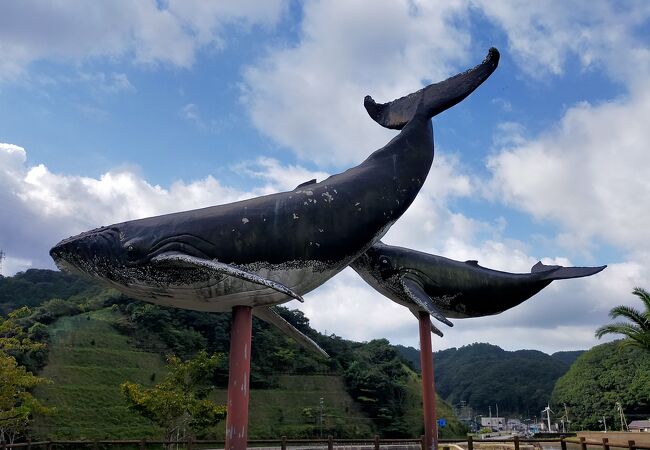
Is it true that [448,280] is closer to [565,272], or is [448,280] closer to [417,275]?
[417,275]

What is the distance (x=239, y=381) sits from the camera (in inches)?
296

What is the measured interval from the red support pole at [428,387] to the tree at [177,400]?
11.7 m

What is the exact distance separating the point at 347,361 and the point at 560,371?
70494 mm

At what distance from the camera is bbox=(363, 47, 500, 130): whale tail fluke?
9164 millimetres

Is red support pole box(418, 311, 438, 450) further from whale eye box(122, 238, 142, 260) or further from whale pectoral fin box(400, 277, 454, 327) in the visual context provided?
whale eye box(122, 238, 142, 260)

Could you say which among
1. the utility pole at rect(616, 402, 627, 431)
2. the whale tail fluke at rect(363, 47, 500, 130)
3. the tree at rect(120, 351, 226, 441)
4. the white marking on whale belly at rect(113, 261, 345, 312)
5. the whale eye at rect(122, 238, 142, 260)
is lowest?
the utility pole at rect(616, 402, 627, 431)

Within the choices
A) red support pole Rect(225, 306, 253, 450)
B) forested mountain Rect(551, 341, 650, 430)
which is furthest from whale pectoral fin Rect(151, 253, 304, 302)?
forested mountain Rect(551, 341, 650, 430)

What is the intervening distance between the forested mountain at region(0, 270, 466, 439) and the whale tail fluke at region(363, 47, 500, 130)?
118 ft

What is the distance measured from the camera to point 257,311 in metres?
8.84

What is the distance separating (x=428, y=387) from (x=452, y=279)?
219cm

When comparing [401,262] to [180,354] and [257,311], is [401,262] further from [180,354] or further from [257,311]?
[180,354]

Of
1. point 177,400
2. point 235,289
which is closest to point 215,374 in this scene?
point 177,400

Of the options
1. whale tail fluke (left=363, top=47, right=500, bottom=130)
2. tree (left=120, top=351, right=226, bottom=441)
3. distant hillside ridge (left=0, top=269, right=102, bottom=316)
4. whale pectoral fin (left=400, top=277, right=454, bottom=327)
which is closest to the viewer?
whale tail fluke (left=363, top=47, right=500, bottom=130)

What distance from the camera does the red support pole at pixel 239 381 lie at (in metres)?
7.33
